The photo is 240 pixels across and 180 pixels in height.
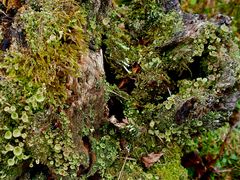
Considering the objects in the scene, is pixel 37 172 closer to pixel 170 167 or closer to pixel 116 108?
pixel 116 108

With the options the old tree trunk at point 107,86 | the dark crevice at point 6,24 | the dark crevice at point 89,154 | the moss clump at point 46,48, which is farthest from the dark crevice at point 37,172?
the dark crevice at point 6,24

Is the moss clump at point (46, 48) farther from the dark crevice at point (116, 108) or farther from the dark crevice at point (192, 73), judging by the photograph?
the dark crevice at point (192, 73)

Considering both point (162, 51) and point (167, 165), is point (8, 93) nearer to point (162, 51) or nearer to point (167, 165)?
point (162, 51)

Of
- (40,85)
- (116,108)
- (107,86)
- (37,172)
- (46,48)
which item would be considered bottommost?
(37,172)

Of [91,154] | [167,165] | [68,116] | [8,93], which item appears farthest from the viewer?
[167,165]

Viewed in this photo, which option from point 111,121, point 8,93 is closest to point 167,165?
point 111,121

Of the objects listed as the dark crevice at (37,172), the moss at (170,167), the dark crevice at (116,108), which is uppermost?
the dark crevice at (116,108)

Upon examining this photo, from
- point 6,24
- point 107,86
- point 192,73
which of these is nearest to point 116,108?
point 107,86

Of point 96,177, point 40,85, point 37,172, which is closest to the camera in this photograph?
point 40,85

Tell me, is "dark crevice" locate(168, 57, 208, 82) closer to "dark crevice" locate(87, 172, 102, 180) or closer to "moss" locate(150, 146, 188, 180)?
"moss" locate(150, 146, 188, 180)
